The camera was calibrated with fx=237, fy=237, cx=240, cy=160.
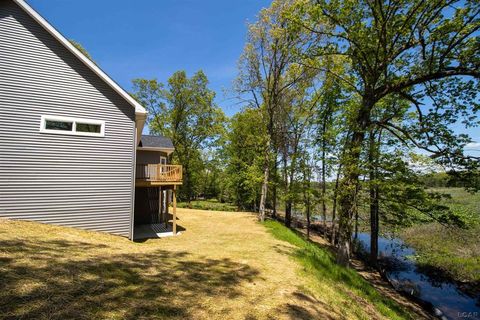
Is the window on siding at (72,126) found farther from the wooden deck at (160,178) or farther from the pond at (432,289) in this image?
the pond at (432,289)

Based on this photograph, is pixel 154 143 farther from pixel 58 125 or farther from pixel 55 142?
pixel 55 142

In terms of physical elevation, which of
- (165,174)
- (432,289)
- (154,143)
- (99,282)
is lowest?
(432,289)

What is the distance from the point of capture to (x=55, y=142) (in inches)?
386

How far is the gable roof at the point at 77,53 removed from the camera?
9375 mm

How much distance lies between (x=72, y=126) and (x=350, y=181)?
11.8 m

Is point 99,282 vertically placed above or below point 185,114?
below

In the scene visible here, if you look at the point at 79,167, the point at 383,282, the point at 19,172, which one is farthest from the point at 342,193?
the point at 19,172

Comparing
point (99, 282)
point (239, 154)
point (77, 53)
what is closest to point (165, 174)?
point (77, 53)

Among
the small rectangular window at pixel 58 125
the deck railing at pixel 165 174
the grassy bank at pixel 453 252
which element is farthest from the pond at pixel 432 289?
the small rectangular window at pixel 58 125

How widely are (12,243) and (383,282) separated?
669 inches

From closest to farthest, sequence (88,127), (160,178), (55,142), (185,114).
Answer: (55,142)
(88,127)
(160,178)
(185,114)

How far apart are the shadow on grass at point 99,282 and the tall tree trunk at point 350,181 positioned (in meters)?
4.77

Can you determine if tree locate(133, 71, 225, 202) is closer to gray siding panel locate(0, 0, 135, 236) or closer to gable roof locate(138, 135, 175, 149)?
gable roof locate(138, 135, 175, 149)

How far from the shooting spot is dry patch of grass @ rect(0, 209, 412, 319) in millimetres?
3765
